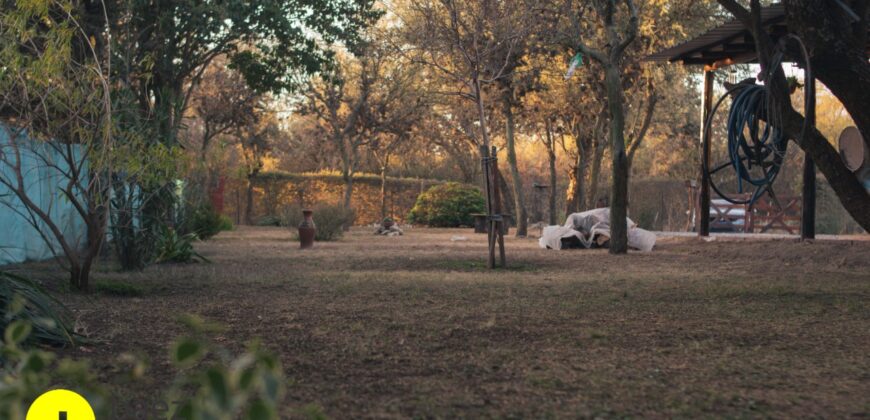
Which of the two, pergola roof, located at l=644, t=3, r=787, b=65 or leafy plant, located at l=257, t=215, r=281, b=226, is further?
leafy plant, located at l=257, t=215, r=281, b=226

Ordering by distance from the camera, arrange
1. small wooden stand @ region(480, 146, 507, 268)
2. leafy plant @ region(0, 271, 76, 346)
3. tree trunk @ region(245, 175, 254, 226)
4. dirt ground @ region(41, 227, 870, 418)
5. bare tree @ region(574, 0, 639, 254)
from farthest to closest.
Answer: tree trunk @ region(245, 175, 254, 226), bare tree @ region(574, 0, 639, 254), small wooden stand @ region(480, 146, 507, 268), leafy plant @ region(0, 271, 76, 346), dirt ground @ region(41, 227, 870, 418)

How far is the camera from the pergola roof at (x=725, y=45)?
1191 cm

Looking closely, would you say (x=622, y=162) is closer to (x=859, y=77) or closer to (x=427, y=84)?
(x=859, y=77)

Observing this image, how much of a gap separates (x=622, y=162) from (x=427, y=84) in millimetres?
13793

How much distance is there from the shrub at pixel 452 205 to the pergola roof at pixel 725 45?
12917mm

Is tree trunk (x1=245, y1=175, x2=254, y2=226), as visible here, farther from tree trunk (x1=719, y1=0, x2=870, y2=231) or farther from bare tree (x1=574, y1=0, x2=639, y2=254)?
tree trunk (x1=719, y1=0, x2=870, y2=231)

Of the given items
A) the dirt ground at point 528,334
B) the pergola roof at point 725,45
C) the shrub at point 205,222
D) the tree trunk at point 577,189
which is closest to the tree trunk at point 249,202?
the tree trunk at point 577,189

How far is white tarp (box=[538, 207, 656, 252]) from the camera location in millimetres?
14797

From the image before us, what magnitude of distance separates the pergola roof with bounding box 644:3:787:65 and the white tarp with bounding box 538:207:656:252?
2.88 metres

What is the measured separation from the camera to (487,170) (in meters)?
11.0

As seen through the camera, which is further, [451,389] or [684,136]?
[684,136]

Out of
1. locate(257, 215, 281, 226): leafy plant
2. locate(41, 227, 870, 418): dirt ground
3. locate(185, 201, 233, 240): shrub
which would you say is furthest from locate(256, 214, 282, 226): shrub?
locate(41, 227, 870, 418): dirt ground

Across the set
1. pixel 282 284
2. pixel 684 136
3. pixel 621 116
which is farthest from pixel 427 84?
pixel 282 284

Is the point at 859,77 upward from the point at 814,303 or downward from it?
upward
